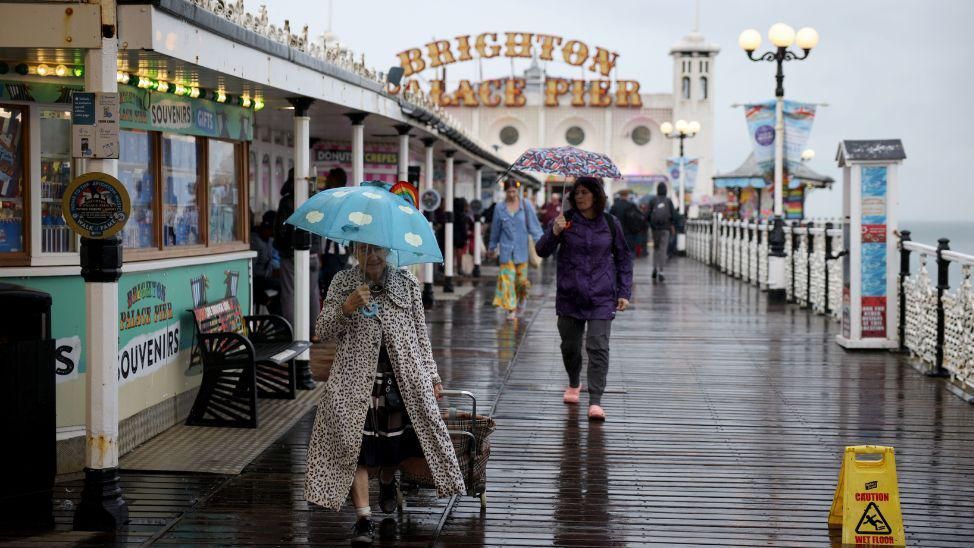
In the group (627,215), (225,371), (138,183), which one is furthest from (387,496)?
(627,215)

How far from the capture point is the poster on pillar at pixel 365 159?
18.1 meters

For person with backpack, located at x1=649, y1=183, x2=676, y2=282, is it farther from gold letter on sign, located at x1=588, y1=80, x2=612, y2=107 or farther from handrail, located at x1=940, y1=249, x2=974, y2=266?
gold letter on sign, located at x1=588, y1=80, x2=612, y2=107

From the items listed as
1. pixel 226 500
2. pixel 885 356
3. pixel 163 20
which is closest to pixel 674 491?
pixel 226 500

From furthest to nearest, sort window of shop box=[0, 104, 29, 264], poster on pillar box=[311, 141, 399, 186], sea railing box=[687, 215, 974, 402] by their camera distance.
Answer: poster on pillar box=[311, 141, 399, 186] < sea railing box=[687, 215, 974, 402] < window of shop box=[0, 104, 29, 264]

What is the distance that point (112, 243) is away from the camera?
6031mm

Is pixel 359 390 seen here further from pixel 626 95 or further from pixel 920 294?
pixel 626 95

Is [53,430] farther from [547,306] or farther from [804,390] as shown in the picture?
[547,306]

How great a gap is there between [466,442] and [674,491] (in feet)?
4.48

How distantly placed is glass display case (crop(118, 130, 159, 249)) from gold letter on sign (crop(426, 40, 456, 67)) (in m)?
62.7

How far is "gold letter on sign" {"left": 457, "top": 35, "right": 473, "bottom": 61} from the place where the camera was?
6919cm

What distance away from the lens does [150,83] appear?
316 inches

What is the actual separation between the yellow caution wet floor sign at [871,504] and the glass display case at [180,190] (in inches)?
197

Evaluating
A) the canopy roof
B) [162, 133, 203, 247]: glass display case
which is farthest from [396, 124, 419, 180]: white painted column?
the canopy roof

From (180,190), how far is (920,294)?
7.38m
